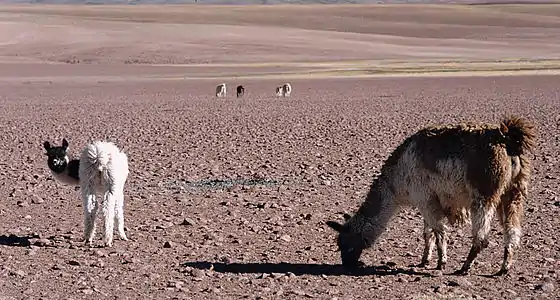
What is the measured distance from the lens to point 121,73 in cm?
5719

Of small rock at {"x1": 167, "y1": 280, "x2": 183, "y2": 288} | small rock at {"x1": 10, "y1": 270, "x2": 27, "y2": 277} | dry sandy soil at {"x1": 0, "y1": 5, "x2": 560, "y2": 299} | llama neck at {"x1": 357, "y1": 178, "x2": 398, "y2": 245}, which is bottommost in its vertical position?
dry sandy soil at {"x1": 0, "y1": 5, "x2": 560, "y2": 299}

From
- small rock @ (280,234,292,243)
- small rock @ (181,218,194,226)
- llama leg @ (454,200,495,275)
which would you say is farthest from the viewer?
small rock @ (181,218,194,226)

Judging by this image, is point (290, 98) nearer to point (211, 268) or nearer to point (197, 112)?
point (197, 112)

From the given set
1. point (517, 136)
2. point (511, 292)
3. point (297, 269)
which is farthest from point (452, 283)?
point (297, 269)

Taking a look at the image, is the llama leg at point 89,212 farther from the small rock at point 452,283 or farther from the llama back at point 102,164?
the small rock at point 452,283

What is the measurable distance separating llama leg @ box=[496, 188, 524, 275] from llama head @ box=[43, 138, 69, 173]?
493cm

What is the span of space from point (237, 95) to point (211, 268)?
29.0 meters

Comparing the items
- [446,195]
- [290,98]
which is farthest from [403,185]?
[290,98]

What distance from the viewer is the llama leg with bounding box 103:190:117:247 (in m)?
10.4

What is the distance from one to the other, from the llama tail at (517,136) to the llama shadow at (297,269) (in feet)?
4.75

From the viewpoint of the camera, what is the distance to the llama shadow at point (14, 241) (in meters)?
10.7

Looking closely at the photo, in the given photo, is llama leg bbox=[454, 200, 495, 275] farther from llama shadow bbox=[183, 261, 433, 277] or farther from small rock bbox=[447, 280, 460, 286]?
llama shadow bbox=[183, 261, 433, 277]

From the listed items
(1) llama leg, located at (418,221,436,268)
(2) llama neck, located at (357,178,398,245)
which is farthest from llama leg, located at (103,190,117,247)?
(1) llama leg, located at (418,221,436,268)

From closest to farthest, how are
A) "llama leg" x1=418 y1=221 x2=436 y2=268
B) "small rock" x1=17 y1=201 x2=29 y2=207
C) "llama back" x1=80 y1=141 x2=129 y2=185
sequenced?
"llama leg" x1=418 y1=221 x2=436 y2=268 → "llama back" x1=80 y1=141 x2=129 y2=185 → "small rock" x1=17 y1=201 x2=29 y2=207
